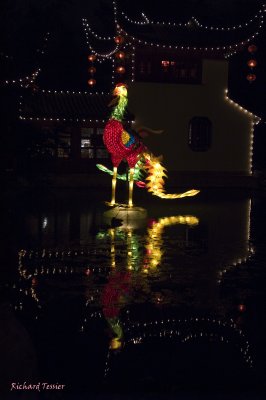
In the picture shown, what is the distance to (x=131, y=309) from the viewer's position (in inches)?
280

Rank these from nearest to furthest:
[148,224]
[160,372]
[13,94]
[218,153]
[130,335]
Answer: [13,94] < [160,372] < [130,335] < [148,224] < [218,153]

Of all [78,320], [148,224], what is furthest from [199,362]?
[148,224]

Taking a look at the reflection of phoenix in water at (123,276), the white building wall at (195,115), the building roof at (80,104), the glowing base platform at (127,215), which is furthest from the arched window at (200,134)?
the glowing base platform at (127,215)

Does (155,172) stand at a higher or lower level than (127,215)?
higher

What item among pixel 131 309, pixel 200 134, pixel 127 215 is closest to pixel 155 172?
pixel 127 215

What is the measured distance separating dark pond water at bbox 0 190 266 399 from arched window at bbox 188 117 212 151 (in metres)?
14.0

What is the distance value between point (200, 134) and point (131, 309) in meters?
21.1

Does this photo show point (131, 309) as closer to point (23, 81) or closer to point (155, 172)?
point (23, 81)

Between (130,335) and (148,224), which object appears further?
(148,224)

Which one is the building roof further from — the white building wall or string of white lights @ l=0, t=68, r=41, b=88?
string of white lights @ l=0, t=68, r=41, b=88

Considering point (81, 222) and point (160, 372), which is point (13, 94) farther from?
point (81, 222)

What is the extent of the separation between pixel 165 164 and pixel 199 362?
21.7 m

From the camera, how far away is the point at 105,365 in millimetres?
5387

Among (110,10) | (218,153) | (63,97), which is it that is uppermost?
(110,10)
